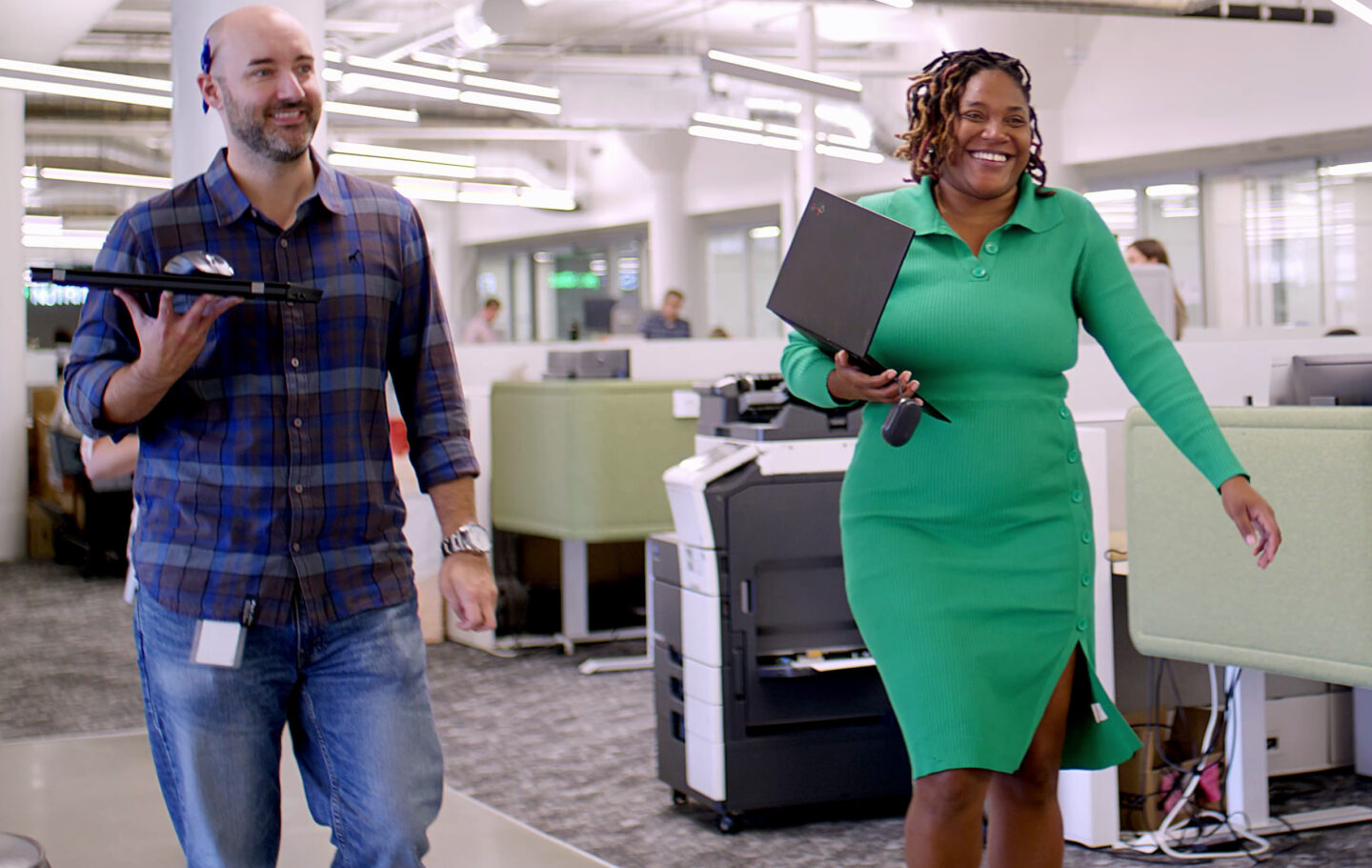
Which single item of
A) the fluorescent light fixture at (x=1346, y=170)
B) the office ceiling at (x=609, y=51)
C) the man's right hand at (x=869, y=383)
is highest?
the office ceiling at (x=609, y=51)

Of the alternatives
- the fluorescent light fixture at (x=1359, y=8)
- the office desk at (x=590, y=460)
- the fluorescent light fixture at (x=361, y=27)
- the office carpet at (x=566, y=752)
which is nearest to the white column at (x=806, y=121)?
the fluorescent light fixture at (x=361, y=27)

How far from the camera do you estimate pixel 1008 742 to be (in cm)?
183

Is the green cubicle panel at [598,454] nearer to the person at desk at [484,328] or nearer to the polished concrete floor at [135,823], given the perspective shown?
the polished concrete floor at [135,823]

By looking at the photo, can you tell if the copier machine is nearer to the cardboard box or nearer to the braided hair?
the cardboard box

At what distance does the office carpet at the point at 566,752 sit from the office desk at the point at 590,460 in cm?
51

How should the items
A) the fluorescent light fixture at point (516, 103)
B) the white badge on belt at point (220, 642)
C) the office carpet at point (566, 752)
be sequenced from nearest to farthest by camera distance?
the white badge on belt at point (220, 642) → the office carpet at point (566, 752) → the fluorescent light fixture at point (516, 103)

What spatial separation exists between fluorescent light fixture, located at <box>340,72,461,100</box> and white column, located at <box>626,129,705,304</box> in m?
6.54

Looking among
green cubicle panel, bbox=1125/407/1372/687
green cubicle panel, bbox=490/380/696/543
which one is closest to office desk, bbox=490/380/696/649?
green cubicle panel, bbox=490/380/696/543

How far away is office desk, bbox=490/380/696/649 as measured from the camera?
522cm

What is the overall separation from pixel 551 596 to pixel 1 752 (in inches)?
93.8

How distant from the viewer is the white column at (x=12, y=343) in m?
8.40

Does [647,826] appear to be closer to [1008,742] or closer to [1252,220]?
[1008,742]

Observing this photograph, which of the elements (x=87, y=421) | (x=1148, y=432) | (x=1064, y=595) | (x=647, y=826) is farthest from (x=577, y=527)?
(x=87, y=421)

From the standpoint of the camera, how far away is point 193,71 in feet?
11.1
